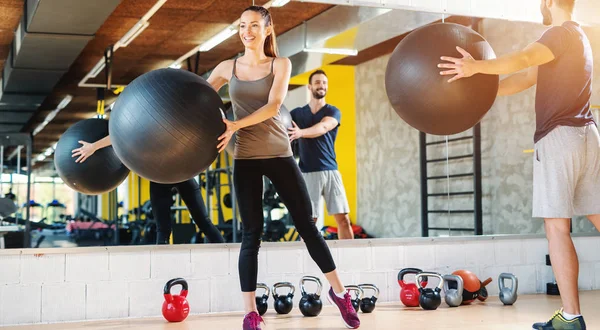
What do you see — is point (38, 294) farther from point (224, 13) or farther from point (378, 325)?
point (224, 13)

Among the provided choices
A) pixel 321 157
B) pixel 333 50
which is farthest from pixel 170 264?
pixel 333 50

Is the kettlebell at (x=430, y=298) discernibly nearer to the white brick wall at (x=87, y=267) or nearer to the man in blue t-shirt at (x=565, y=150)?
the man in blue t-shirt at (x=565, y=150)

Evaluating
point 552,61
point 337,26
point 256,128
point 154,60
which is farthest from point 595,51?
point 154,60

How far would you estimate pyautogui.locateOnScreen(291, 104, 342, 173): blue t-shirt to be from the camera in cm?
531

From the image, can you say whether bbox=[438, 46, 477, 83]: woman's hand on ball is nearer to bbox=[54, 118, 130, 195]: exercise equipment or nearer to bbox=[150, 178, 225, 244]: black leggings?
bbox=[54, 118, 130, 195]: exercise equipment

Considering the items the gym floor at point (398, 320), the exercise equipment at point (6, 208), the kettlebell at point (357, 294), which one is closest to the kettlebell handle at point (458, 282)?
the gym floor at point (398, 320)

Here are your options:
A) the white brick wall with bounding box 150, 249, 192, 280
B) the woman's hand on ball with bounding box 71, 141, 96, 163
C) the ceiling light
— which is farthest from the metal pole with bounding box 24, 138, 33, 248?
the ceiling light

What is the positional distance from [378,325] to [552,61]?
1.63 m

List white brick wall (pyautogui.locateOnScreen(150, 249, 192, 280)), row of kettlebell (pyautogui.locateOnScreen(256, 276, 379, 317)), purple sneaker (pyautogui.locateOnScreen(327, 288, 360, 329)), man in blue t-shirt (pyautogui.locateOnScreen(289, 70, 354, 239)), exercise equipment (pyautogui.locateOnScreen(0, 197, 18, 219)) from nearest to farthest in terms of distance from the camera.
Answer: purple sneaker (pyautogui.locateOnScreen(327, 288, 360, 329)) → row of kettlebell (pyautogui.locateOnScreen(256, 276, 379, 317)) → white brick wall (pyautogui.locateOnScreen(150, 249, 192, 280)) → man in blue t-shirt (pyautogui.locateOnScreen(289, 70, 354, 239)) → exercise equipment (pyautogui.locateOnScreen(0, 197, 18, 219))

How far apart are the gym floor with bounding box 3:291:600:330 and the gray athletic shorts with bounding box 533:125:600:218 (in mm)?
769

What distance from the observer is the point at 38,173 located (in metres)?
10.0

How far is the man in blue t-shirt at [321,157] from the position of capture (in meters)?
5.30

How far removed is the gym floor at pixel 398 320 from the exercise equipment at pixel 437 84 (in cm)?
117

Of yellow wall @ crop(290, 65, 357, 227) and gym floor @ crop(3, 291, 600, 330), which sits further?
yellow wall @ crop(290, 65, 357, 227)
